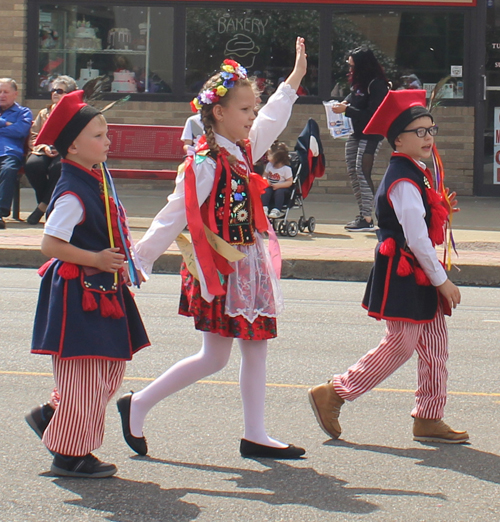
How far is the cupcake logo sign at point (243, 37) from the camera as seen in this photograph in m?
15.6

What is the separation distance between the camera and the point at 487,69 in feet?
50.8

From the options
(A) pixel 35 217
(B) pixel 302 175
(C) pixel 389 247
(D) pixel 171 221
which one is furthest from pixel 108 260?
(A) pixel 35 217

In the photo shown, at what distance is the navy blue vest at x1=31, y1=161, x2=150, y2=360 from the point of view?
420 cm

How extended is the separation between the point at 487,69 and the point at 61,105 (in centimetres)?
1217

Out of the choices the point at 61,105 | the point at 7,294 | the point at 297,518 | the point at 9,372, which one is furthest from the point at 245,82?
the point at 7,294

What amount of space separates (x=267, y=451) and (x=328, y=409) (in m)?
0.44

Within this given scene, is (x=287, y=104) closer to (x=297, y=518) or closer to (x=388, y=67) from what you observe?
(x=297, y=518)

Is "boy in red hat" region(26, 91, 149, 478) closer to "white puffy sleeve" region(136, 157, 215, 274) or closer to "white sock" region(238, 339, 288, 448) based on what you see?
"white puffy sleeve" region(136, 157, 215, 274)

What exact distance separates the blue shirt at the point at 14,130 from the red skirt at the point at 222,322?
840 centimetres

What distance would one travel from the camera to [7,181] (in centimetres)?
1223

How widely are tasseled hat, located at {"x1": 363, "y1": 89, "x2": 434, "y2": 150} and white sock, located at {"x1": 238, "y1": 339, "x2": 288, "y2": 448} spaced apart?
122 cm

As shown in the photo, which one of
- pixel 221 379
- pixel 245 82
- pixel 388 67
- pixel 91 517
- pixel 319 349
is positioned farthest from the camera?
pixel 388 67

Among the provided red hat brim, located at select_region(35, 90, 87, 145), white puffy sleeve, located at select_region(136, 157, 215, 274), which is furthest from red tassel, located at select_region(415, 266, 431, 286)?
red hat brim, located at select_region(35, 90, 87, 145)

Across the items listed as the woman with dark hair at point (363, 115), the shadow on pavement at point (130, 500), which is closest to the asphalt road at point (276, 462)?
the shadow on pavement at point (130, 500)
